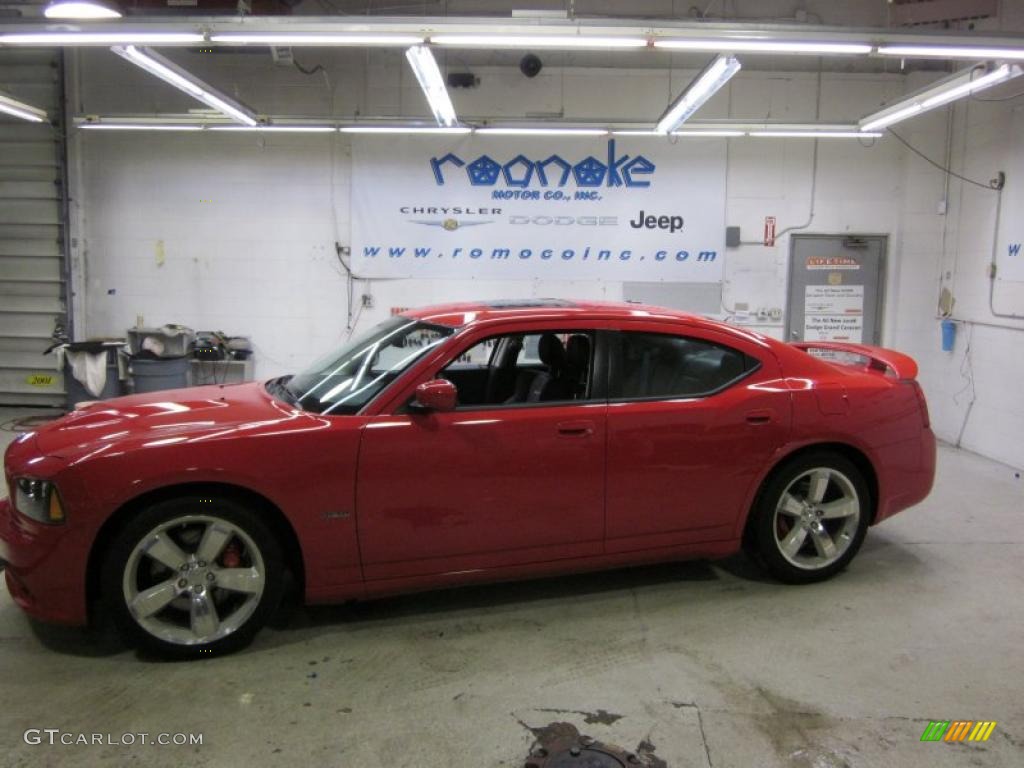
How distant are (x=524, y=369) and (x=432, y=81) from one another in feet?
9.93

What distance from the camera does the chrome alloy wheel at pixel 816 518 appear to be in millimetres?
3730

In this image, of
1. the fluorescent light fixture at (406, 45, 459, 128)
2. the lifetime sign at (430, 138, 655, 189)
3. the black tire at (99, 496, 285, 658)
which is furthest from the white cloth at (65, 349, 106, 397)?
the black tire at (99, 496, 285, 658)

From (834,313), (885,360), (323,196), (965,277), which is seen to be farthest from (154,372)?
(965,277)

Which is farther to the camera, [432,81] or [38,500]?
[432,81]

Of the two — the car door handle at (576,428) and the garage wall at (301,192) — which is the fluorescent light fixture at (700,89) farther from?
the car door handle at (576,428)

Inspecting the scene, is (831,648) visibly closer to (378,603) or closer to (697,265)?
(378,603)

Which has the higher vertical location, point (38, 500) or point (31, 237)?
point (31, 237)

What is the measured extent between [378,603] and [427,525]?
66cm

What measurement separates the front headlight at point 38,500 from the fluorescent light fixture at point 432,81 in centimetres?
333

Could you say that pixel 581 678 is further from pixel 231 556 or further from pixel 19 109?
pixel 19 109

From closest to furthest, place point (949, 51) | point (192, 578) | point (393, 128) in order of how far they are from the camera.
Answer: point (192, 578) → point (949, 51) → point (393, 128)

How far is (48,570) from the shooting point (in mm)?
2795

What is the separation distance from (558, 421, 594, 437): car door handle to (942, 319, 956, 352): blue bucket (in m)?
6.12

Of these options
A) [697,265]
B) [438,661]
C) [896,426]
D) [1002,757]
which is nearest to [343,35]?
[438,661]
